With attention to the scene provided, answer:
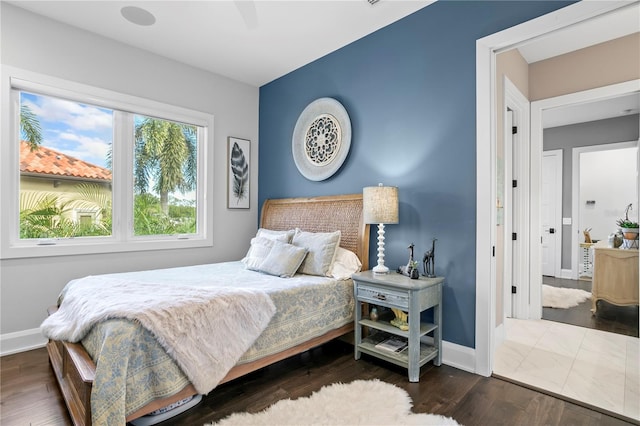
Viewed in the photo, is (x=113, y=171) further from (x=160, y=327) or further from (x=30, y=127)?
(x=160, y=327)

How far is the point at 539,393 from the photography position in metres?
2.16

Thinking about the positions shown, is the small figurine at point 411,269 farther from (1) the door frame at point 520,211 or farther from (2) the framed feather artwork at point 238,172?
(2) the framed feather artwork at point 238,172

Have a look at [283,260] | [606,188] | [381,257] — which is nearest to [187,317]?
[283,260]

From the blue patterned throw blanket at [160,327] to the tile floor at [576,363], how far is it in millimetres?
1944

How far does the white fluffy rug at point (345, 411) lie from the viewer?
181 cm

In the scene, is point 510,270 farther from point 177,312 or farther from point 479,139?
point 177,312

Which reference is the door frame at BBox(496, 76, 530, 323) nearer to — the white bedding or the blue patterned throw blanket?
the white bedding

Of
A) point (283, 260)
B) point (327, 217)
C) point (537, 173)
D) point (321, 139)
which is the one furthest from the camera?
point (537, 173)

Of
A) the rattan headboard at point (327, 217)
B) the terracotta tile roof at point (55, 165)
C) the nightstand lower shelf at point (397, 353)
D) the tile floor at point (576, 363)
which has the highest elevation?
the terracotta tile roof at point (55, 165)

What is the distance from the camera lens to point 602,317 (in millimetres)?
3818

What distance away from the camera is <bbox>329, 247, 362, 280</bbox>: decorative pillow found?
114 inches

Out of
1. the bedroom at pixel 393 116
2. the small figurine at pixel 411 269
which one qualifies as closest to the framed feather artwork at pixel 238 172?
the bedroom at pixel 393 116

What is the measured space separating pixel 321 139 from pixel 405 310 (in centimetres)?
211

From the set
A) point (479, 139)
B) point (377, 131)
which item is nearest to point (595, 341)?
point (479, 139)
